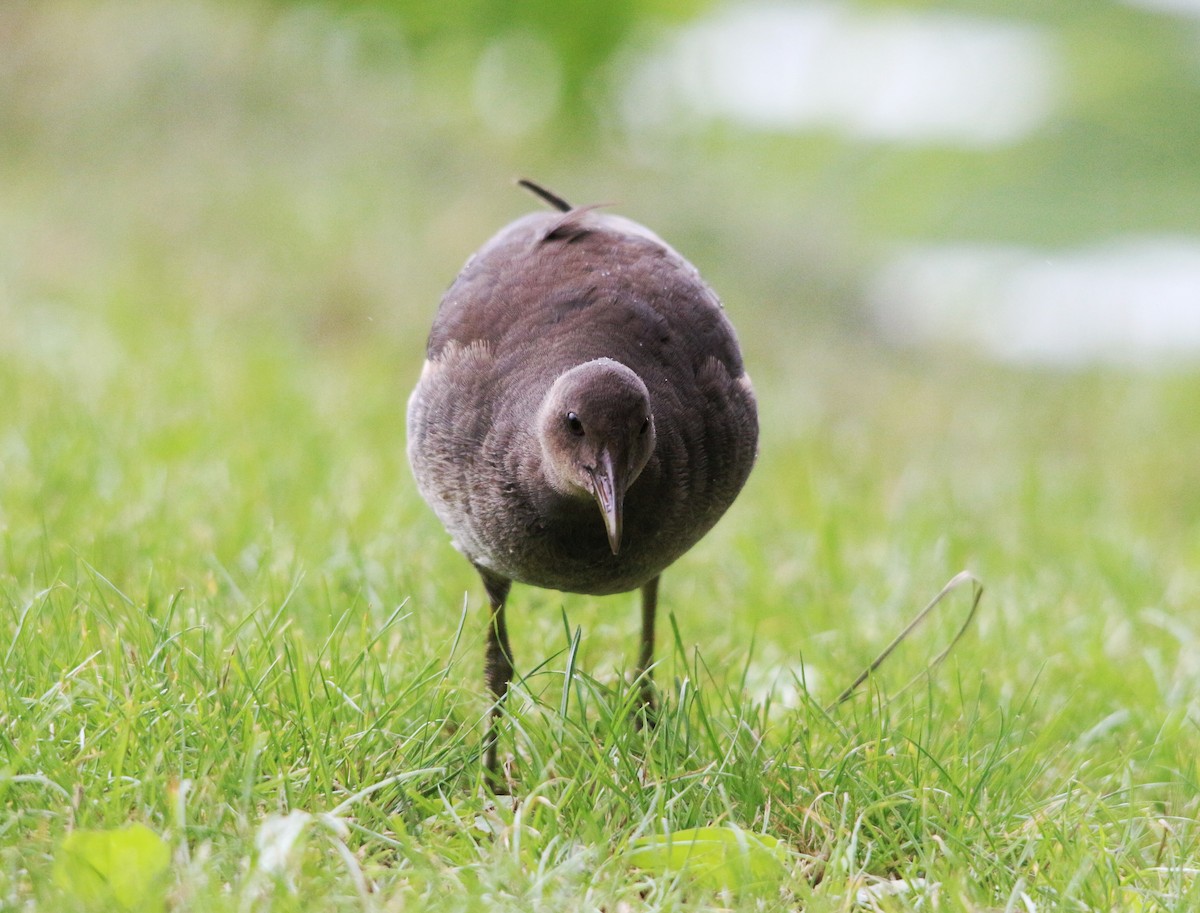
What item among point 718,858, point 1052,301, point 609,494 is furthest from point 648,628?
point 1052,301

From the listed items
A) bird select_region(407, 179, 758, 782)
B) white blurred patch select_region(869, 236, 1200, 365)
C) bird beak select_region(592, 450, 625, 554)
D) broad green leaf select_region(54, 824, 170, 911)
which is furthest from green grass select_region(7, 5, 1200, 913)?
white blurred patch select_region(869, 236, 1200, 365)

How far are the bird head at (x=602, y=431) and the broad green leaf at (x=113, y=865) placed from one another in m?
1.00

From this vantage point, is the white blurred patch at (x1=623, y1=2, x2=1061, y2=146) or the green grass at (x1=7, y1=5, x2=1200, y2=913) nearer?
the green grass at (x1=7, y1=5, x2=1200, y2=913)

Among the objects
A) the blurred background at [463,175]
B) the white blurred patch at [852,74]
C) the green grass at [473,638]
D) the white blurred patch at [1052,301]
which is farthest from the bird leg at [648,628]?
the white blurred patch at [852,74]

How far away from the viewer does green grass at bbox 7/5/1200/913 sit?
101 inches

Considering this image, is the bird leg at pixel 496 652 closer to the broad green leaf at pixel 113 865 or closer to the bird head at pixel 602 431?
the bird head at pixel 602 431

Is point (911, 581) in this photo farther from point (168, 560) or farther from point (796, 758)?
point (168, 560)

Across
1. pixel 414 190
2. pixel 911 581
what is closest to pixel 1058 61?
pixel 414 190

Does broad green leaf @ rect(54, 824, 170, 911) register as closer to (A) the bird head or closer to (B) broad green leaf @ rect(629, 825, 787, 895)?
(B) broad green leaf @ rect(629, 825, 787, 895)

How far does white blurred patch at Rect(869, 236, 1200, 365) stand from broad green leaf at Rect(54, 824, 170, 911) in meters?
7.70

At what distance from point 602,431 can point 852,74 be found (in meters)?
10.7

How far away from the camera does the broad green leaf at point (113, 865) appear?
88.7 inches

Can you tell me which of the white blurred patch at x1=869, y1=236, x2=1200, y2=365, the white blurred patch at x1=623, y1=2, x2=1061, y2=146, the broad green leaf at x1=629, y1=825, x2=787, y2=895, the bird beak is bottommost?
the white blurred patch at x1=869, y1=236, x2=1200, y2=365

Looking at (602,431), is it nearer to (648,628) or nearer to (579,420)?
(579,420)
